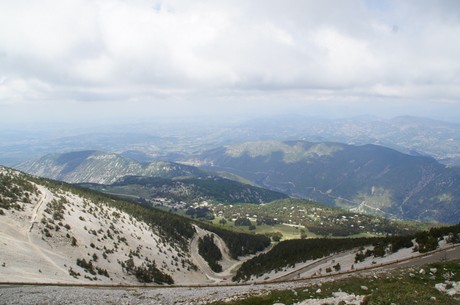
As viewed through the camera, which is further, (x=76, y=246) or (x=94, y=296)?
(x=76, y=246)

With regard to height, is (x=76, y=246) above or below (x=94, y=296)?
below

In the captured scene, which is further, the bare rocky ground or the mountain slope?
the mountain slope

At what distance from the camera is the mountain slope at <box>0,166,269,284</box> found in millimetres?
44450

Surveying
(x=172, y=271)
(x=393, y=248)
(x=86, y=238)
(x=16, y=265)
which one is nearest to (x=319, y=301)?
(x=393, y=248)

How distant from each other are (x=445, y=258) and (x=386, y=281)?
32.2ft

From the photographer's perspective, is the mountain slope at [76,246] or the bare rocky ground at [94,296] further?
the mountain slope at [76,246]

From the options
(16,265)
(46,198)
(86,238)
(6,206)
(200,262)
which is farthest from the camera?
(200,262)

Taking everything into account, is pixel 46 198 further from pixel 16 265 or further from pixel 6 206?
pixel 16 265

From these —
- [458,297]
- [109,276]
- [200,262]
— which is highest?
[458,297]

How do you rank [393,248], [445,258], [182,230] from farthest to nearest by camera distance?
[182,230], [393,248], [445,258]

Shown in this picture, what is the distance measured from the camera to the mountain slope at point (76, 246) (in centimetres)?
4445

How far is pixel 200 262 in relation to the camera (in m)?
104

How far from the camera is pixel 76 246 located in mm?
58562

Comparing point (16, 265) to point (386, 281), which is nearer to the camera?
point (386, 281)
